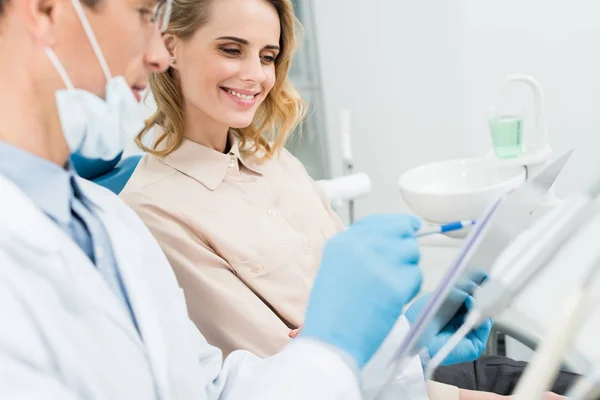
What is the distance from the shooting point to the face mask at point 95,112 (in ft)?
1.91

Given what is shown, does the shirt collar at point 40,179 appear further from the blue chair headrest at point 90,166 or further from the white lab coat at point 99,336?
the blue chair headrest at point 90,166

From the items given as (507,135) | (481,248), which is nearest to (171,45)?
(481,248)

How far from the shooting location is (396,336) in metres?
0.88

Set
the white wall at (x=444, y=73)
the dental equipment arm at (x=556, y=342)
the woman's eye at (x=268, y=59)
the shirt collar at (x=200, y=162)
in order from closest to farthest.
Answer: the dental equipment arm at (x=556, y=342) < the shirt collar at (x=200, y=162) < the woman's eye at (x=268, y=59) < the white wall at (x=444, y=73)

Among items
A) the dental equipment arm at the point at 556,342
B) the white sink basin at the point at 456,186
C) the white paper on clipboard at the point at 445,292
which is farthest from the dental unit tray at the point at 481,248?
the white sink basin at the point at 456,186

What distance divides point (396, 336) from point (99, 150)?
21.6 inches

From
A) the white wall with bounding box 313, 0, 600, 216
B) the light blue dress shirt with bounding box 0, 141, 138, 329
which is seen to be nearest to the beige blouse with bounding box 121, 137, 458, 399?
the light blue dress shirt with bounding box 0, 141, 138, 329

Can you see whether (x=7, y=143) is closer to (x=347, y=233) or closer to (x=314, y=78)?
(x=347, y=233)

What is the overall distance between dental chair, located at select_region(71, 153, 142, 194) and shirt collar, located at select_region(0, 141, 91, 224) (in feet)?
1.01

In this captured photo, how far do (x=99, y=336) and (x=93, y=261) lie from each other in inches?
4.4

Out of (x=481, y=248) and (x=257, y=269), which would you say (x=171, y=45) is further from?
(x=481, y=248)

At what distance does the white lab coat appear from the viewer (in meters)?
0.50

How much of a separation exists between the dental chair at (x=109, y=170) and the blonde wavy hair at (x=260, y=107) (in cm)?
6

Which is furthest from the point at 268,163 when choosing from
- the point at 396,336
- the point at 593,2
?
the point at 593,2
